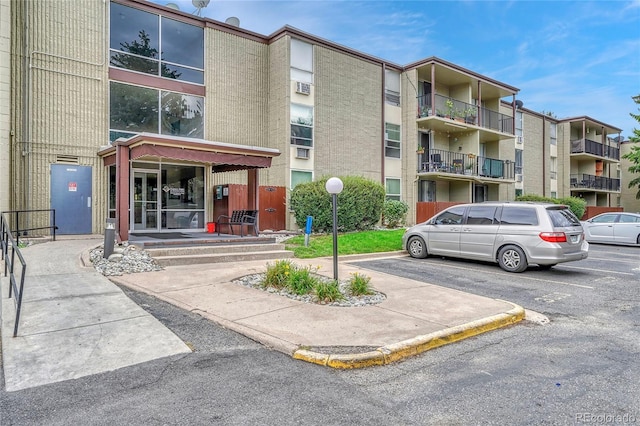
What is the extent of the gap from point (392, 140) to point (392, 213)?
503 centimetres

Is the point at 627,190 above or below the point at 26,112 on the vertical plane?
below

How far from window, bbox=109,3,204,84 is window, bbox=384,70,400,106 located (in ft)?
32.9

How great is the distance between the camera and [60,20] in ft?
44.9

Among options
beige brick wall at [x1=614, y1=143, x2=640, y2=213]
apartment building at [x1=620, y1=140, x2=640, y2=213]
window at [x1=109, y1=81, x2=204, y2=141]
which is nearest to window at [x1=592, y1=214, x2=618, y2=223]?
window at [x1=109, y1=81, x2=204, y2=141]

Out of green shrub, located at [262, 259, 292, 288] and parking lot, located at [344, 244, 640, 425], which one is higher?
green shrub, located at [262, 259, 292, 288]

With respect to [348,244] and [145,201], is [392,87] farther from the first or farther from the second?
[145,201]

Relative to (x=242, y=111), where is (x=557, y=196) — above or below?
below

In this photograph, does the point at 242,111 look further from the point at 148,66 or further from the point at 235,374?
the point at 235,374

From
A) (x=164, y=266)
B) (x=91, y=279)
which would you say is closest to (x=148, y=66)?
(x=164, y=266)

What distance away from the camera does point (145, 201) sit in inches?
595

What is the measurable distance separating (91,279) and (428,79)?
2138 cm

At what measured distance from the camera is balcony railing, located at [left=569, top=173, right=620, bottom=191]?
3434 cm

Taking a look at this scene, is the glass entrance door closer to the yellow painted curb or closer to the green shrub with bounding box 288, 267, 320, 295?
the green shrub with bounding box 288, 267, 320, 295

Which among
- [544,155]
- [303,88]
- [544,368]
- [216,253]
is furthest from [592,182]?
[544,368]
